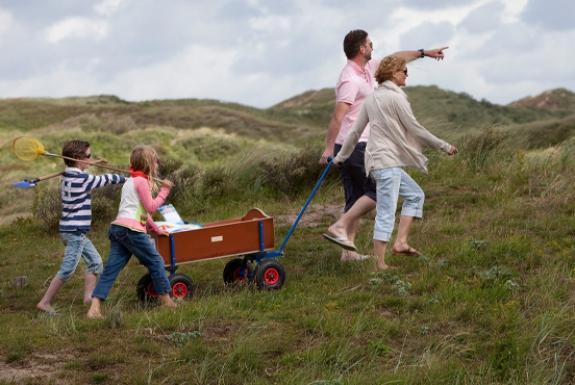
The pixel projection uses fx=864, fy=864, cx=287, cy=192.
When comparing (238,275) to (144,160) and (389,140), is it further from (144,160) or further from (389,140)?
(389,140)

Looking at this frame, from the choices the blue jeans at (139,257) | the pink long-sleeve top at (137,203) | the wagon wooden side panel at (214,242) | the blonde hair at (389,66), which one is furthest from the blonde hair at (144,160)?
the blonde hair at (389,66)

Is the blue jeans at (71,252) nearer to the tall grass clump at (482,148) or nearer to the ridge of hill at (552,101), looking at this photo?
the tall grass clump at (482,148)

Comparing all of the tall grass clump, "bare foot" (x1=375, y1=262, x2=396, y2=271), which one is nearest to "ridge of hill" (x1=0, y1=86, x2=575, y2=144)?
the tall grass clump

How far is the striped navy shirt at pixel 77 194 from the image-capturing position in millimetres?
8391

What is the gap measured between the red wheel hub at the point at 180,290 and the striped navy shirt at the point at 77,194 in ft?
3.65

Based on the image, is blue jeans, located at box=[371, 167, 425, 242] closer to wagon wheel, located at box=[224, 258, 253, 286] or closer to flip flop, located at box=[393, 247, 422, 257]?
flip flop, located at box=[393, 247, 422, 257]

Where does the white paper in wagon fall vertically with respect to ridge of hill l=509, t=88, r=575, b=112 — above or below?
below

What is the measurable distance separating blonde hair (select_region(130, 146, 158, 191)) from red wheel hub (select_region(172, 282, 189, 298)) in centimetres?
102

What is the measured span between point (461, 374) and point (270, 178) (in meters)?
9.01

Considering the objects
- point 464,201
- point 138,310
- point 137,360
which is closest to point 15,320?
point 138,310

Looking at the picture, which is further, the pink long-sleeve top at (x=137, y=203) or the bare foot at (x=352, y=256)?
the bare foot at (x=352, y=256)

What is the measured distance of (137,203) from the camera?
7.76 m

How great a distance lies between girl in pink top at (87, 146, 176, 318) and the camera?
7707 millimetres

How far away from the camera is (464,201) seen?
11.8m
